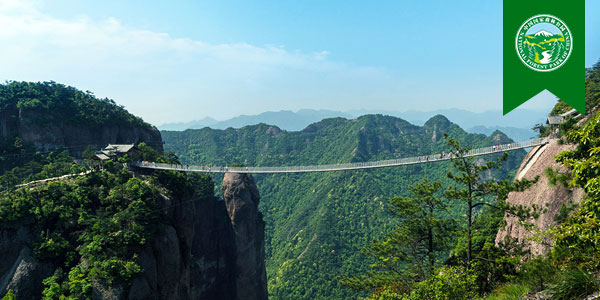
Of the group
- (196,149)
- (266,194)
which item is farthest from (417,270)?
(196,149)

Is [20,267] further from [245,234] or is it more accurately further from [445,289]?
[245,234]

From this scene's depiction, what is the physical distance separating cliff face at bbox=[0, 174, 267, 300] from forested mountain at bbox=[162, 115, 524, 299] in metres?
13.7

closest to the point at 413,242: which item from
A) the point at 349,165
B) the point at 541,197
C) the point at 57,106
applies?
the point at 541,197

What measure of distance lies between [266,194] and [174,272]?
245 ft

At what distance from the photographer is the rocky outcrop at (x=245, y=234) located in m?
42.7

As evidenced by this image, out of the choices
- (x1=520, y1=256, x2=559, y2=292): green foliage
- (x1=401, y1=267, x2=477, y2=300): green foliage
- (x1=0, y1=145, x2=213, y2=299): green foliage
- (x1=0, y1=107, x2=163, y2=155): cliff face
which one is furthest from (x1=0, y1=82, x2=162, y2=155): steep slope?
(x1=520, y1=256, x2=559, y2=292): green foliage

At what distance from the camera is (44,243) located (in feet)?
68.9

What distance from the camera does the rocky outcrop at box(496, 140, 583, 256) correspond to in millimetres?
16969

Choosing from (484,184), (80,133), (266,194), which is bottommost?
(266,194)

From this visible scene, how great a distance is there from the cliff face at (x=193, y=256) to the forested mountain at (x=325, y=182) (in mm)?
13717

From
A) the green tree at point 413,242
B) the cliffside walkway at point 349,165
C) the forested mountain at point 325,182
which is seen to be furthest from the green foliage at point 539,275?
the forested mountain at point 325,182

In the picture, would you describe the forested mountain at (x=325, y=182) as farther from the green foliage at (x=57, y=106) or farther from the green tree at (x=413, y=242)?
the green foliage at (x=57, y=106)

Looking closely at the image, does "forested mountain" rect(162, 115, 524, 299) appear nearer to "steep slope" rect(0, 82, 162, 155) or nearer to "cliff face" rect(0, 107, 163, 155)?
"cliff face" rect(0, 107, 163, 155)

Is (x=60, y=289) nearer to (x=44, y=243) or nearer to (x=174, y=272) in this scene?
(x=44, y=243)
